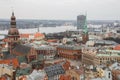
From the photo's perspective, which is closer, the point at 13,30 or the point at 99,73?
the point at 99,73

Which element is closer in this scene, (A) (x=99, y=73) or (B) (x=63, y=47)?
(A) (x=99, y=73)

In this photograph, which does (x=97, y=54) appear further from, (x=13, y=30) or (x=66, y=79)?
(x=66, y=79)

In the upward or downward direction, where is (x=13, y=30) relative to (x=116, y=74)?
upward

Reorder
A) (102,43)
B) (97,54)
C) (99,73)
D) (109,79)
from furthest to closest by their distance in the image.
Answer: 1. (102,43)
2. (97,54)
3. (99,73)
4. (109,79)

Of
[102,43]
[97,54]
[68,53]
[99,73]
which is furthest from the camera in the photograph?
[102,43]

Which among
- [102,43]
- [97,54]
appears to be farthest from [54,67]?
[102,43]

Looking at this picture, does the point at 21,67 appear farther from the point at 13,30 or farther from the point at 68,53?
the point at 68,53

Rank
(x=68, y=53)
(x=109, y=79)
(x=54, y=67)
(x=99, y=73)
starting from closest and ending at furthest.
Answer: (x=109, y=79)
(x=99, y=73)
(x=54, y=67)
(x=68, y=53)

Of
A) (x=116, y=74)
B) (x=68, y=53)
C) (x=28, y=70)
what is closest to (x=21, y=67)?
(x=28, y=70)

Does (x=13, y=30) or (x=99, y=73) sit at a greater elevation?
(x=13, y=30)
